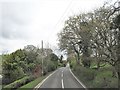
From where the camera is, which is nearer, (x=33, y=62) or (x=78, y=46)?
(x=78, y=46)

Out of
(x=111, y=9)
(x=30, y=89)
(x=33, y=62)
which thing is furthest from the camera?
(x=33, y=62)

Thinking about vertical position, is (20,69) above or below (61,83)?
above

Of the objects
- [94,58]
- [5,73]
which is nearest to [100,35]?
[94,58]

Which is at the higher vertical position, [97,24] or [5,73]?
[97,24]

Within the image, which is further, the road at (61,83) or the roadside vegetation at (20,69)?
the roadside vegetation at (20,69)

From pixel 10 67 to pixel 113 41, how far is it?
23379mm

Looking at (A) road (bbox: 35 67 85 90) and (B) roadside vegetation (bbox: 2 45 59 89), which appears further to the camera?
(B) roadside vegetation (bbox: 2 45 59 89)

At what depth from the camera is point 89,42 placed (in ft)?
114

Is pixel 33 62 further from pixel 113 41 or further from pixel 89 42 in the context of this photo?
pixel 113 41

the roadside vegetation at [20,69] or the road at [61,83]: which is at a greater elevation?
the roadside vegetation at [20,69]

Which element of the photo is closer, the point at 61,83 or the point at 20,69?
the point at 61,83

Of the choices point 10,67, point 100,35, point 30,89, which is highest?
point 100,35

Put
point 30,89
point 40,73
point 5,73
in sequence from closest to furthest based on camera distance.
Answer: point 30,89
point 5,73
point 40,73

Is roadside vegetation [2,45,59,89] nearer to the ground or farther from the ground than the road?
farther from the ground
